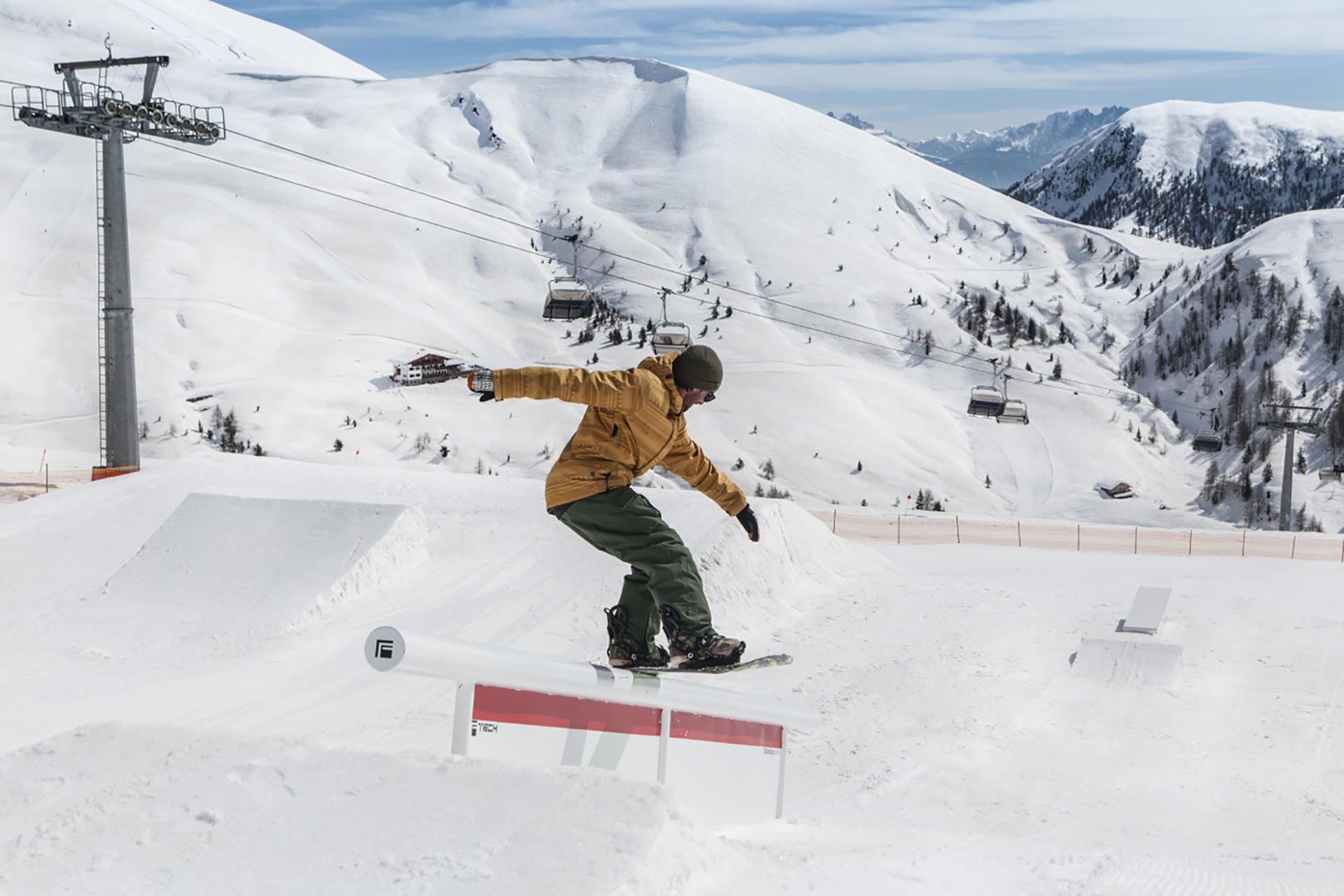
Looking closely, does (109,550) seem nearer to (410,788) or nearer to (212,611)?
(212,611)

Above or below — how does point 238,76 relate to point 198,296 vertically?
above

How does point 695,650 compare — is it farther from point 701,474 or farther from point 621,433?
point 621,433

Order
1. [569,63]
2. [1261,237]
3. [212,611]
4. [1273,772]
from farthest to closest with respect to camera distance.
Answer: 1. [569,63]
2. [1261,237]
3. [212,611]
4. [1273,772]

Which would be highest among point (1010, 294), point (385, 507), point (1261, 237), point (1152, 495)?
point (1261, 237)

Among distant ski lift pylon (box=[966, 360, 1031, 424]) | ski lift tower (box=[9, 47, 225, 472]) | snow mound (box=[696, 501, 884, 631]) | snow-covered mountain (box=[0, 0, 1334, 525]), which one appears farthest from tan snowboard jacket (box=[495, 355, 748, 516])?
distant ski lift pylon (box=[966, 360, 1031, 424])

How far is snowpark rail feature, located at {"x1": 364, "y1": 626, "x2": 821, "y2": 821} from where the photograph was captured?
4.63m

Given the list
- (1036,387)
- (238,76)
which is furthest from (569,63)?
(1036,387)

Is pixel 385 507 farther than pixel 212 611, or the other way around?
pixel 385 507

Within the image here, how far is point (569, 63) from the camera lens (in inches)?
4705

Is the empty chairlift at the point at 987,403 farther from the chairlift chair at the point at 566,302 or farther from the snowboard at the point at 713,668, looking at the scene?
the snowboard at the point at 713,668

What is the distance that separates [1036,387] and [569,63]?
67062 mm

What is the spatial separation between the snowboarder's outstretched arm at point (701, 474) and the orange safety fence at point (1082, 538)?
18.9 meters

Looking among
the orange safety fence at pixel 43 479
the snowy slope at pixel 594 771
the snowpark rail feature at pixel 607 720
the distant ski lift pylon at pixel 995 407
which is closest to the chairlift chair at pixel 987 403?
the distant ski lift pylon at pixel 995 407

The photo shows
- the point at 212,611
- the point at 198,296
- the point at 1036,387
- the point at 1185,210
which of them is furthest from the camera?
the point at 1185,210
